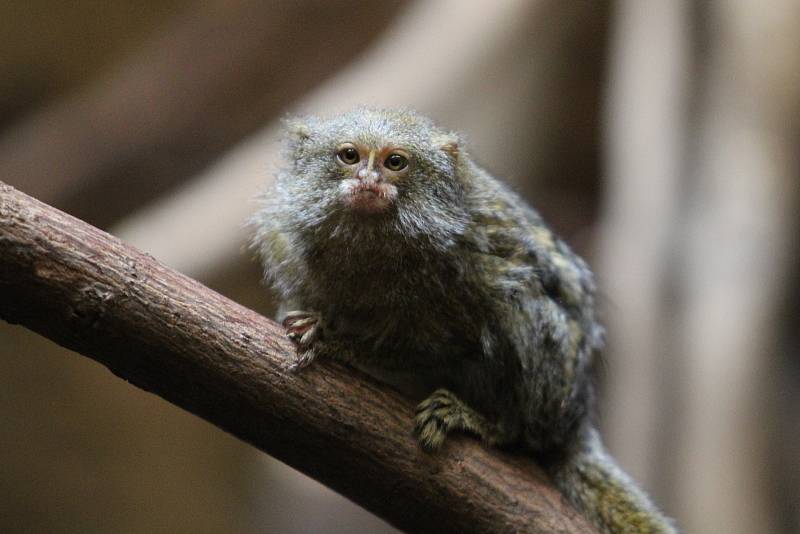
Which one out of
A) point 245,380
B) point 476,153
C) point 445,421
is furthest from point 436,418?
point 476,153

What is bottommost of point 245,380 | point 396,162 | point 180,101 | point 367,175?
point 245,380

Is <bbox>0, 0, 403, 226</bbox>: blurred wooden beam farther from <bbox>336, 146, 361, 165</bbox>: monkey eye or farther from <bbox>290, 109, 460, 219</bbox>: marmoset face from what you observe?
<bbox>336, 146, 361, 165</bbox>: monkey eye

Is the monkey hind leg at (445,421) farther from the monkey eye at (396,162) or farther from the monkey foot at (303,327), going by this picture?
the monkey eye at (396,162)

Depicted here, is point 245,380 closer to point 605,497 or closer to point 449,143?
point 449,143

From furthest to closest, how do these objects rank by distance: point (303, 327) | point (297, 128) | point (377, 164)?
point (297, 128)
point (377, 164)
point (303, 327)

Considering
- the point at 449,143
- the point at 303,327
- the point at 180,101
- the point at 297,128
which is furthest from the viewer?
the point at 180,101

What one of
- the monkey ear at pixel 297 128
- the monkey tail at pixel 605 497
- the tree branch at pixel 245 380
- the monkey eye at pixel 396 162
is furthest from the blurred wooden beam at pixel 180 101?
the monkey tail at pixel 605 497

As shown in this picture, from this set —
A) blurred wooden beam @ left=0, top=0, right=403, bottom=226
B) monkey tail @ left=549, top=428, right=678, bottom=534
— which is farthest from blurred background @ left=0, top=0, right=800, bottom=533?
monkey tail @ left=549, top=428, right=678, bottom=534

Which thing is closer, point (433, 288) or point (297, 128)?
point (433, 288)
